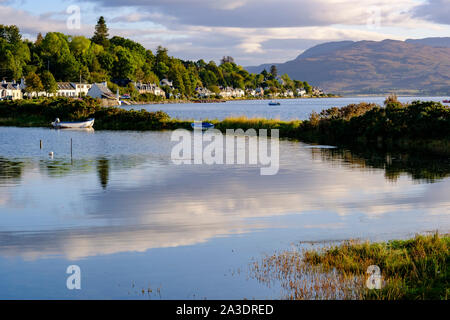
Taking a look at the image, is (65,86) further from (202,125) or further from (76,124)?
(202,125)

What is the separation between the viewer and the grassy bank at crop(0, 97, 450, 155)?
150ft

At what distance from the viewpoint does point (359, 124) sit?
5275 centimetres

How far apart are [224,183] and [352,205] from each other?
25.6ft

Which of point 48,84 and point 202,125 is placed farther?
point 48,84

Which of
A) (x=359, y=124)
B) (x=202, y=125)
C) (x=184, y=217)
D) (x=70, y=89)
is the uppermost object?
(x=70, y=89)

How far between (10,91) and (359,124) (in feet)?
426

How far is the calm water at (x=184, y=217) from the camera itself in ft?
38.3

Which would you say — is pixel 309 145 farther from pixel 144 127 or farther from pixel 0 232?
pixel 0 232

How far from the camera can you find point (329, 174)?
29359 millimetres

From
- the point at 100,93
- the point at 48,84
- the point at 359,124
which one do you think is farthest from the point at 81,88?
the point at 359,124

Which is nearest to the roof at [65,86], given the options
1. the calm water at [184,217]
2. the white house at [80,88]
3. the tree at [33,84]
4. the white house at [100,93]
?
the white house at [80,88]

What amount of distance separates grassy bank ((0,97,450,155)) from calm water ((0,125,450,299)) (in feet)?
40.7

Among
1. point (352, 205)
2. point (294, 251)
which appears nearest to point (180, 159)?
point (352, 205)

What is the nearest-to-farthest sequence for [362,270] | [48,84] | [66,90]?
[362,270]
[48,84]
[66,90]
